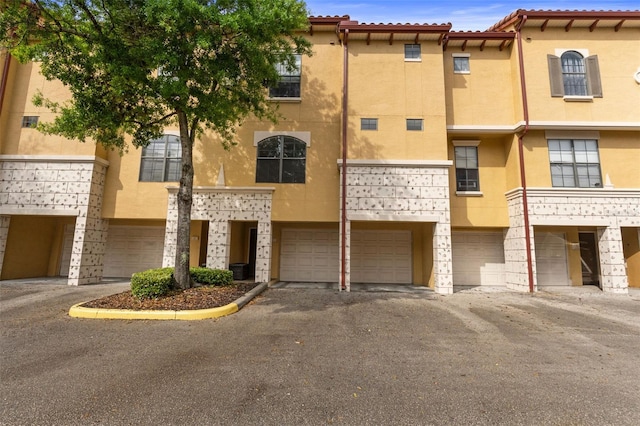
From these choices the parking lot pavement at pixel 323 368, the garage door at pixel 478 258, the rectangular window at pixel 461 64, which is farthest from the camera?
the garage door at pixel 478 258

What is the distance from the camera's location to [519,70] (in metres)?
12.6

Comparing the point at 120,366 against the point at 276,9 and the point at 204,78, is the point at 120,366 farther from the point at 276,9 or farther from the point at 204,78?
the point at 276,9

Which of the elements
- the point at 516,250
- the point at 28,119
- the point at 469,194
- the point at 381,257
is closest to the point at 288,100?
the point at 381,257

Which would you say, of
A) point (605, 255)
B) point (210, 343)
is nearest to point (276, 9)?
point (210, 343)

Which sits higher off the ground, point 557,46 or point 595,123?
point 557,46

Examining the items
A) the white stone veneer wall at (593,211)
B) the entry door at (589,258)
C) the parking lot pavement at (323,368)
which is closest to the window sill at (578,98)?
the white stone veneer wall at (593,211)

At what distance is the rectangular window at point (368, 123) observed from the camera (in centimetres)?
1234

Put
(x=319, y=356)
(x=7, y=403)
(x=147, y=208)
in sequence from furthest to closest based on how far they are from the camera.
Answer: (x=147, y=208) → (x=319, y=356) → (x=7, y=403)

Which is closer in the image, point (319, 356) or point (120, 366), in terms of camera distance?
point (120, 366)

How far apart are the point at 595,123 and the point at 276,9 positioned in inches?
523

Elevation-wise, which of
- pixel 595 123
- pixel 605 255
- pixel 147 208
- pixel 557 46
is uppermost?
pixel 557 46

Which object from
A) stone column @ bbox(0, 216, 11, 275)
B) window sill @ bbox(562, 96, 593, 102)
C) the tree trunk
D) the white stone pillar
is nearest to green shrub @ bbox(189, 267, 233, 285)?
the tree trunk

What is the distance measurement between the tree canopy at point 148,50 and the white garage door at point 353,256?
5742 mm

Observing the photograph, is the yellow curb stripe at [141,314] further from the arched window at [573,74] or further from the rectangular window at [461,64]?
the arched window at [573,74]
